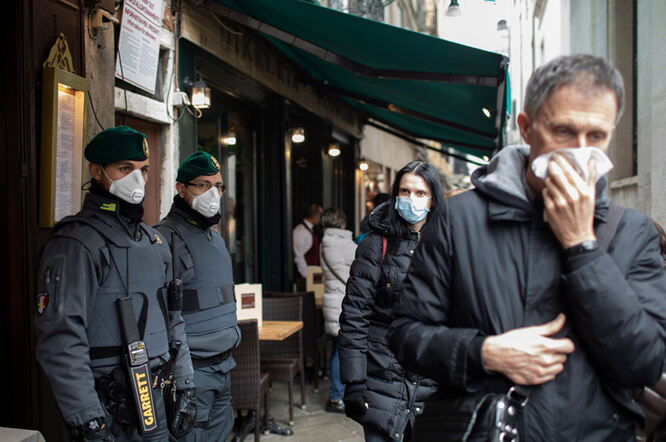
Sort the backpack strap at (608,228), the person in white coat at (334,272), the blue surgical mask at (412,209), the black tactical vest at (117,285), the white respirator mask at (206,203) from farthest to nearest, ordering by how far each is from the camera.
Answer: the person in white coat at (334,272) → the white respirator mask at (206,203) → the blue surgical mask at (412,209) → the black tactical vest at (117,285) → the backpack strap at (608,228)

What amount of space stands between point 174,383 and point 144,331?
1.40ft

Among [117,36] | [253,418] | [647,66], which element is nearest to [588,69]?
[117,36]

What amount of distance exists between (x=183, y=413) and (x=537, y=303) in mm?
1995

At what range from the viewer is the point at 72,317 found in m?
2.23

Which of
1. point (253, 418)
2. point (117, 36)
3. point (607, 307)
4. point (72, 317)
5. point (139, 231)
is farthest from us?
point (253, 418)

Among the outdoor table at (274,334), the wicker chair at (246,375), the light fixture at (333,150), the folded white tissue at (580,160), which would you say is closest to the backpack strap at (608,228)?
the folded white tissue at (580,160)

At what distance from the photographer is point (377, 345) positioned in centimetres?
297

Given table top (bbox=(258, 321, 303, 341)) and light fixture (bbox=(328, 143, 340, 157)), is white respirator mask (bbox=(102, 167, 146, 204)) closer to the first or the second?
table top (bbox=(258, 321, 303, 341))

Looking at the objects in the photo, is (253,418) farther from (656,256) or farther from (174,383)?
(656,256)

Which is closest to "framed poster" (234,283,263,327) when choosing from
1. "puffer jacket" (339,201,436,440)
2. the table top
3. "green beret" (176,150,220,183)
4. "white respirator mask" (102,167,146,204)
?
the table top

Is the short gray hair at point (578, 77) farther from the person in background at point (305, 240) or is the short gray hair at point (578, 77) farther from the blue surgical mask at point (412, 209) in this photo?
the person in background at point (305, 240)

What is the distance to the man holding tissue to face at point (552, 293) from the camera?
1.31 meters

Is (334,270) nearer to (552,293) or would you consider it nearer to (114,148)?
(114,148)

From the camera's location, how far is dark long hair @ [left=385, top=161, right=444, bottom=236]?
10.2 feet
